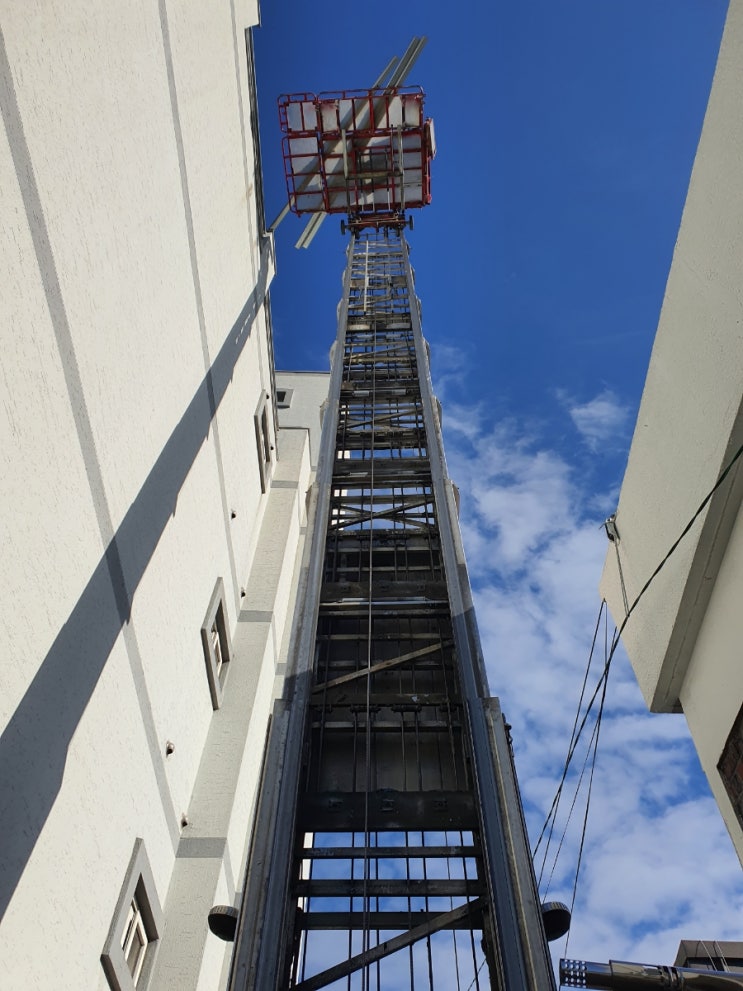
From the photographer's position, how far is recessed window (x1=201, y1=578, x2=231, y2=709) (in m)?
7.71

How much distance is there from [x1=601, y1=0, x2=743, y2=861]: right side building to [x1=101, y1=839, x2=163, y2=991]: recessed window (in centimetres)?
452

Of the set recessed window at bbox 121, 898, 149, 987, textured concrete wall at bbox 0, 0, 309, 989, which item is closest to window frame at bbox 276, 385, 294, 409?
textured concrete wall at bbox 0, 0, 309, 989

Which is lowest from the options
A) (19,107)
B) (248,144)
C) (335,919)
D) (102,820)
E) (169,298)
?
(335,919)

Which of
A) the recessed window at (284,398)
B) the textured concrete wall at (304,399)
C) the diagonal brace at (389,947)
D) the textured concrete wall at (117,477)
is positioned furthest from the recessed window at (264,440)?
the diagonal brace at (389,947)

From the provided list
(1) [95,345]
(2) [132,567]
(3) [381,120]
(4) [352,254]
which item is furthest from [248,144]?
(2) [132,567]

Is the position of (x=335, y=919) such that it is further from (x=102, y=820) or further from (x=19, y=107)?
(x=19, y=107)

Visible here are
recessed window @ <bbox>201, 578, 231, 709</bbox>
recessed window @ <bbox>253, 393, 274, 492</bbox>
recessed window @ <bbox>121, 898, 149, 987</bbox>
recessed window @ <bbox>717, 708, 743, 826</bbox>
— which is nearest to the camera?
recessed window @ <bbox>717, 708, 743, 826</bbox>

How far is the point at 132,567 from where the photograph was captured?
557 cm

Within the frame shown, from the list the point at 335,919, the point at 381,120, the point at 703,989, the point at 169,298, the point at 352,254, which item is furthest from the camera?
the point at 352,254

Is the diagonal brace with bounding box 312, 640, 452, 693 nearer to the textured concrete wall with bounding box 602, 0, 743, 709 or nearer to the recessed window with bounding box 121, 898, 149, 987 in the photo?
the textured concrete wall with bounding box 602, 0, 743, 709

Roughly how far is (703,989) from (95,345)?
5.32 m

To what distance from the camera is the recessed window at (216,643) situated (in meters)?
7.71

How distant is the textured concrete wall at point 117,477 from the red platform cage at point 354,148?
294cm

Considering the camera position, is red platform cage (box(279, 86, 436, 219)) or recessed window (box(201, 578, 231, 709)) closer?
recessed window (box(201, 578, 231, 709))
